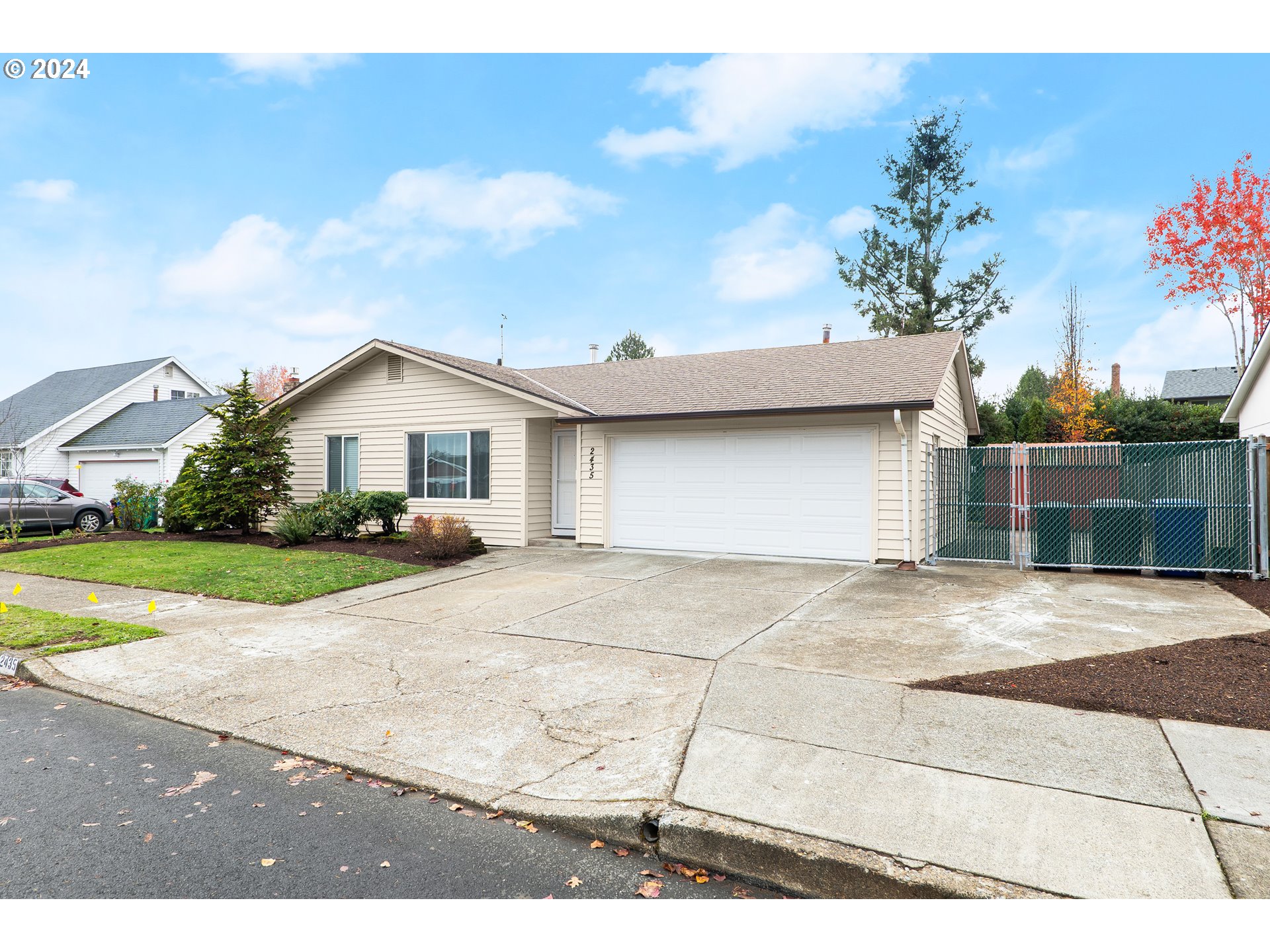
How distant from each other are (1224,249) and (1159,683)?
28518 mm

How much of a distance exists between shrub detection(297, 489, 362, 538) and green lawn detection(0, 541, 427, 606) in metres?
0.85

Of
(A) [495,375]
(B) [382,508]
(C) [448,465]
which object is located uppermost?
(A) [495,375]

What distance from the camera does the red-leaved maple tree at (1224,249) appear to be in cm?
2400

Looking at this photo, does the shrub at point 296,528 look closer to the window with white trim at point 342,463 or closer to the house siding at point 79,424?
the window with white trim at point 342,463

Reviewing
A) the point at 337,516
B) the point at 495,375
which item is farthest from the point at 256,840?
the point at 495,375

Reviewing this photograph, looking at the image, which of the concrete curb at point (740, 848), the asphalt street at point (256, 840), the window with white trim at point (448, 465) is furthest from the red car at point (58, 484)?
the concrete curb at point (740, 848)

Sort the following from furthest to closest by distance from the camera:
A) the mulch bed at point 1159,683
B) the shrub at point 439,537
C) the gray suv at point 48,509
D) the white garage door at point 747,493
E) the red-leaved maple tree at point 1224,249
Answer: the red-leaved maple tree at point 1224,249 < the gray suv at point 48,509 < the shrub at point 439,537 < the white garage door at point 747,493 < the mulch bed at point 1159,683

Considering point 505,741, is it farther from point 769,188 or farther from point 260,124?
point 769,188

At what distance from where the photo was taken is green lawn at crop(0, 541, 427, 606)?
366 inches

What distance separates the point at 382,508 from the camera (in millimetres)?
13570

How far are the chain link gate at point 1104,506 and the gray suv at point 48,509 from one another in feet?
68.6

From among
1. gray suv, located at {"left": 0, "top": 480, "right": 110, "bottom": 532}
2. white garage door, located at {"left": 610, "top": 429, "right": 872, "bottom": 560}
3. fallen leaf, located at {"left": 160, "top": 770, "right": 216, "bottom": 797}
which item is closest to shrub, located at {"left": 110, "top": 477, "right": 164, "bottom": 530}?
gray suv, located at {"left": 0, "top": 480, "right": 110, "bottom": 532}

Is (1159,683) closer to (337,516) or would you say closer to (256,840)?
(256,840)

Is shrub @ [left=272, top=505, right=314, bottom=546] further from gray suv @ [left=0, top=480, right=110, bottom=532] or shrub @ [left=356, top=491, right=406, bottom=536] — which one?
gray suv @ [left=0, top=480, right=110, bottom=532]
